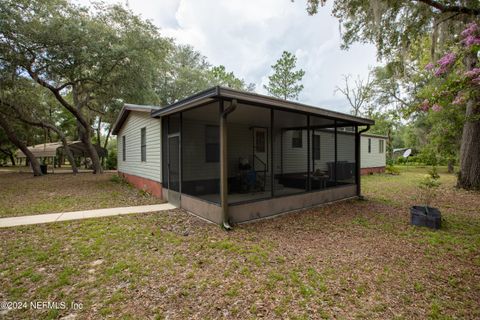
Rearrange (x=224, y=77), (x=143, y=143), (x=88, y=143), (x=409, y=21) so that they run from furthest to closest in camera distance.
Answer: (x=224, y=77), (x=88, y=143), (x=143, y=143), (x=409, y=21)

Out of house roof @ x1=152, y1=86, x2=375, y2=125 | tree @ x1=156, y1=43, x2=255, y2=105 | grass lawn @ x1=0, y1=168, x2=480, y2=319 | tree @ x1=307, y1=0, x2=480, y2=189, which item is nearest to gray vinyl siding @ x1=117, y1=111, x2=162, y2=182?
house roof @ x1=152, y1=86, x2=375, y2=125

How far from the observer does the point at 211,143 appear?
834 cm

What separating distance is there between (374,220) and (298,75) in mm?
23550

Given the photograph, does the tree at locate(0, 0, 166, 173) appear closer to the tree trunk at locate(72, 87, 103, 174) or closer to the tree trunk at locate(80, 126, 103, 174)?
the tree trunk at locate(72, 87, 103, 174)

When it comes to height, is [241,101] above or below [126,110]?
below

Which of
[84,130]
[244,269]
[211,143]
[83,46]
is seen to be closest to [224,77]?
[84,130]

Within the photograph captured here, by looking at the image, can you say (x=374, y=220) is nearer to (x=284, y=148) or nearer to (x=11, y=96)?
(x=284, y=148)

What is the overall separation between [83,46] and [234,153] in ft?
29.7

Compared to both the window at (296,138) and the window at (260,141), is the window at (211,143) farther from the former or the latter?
the window at (296,138)

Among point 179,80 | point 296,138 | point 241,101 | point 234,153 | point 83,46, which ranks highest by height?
point 179,80

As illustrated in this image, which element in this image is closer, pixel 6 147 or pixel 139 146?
pixel 139 146

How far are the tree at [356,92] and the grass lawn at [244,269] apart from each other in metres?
23.0

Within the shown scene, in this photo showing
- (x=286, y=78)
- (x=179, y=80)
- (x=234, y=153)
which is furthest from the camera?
(x=286, y=78)

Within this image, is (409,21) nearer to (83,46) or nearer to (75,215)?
(75,215)
